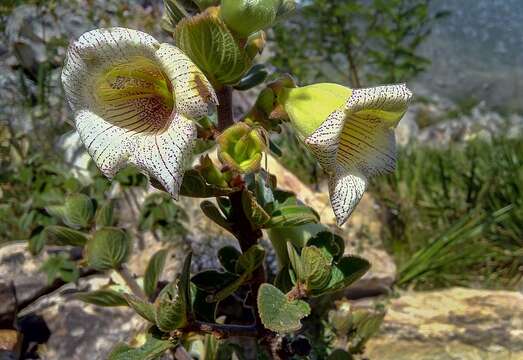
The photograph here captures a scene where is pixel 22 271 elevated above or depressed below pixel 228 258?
below

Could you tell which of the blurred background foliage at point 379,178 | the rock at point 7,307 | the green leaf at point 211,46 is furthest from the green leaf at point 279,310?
the rock at point 7,307

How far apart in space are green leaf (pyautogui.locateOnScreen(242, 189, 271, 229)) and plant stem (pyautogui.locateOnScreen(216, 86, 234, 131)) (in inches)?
4.7

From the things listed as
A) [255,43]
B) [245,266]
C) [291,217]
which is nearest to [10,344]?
[245,266]

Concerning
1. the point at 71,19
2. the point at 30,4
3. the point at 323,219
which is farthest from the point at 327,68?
the point at 323,219

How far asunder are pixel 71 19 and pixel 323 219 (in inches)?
118

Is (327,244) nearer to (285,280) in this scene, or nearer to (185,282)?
(285,280)

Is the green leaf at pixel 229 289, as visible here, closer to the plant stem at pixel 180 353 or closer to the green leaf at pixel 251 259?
the green leaf at pixel 251 259

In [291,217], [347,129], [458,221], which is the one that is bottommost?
[458,221]

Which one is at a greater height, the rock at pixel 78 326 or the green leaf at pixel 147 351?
the green leaf at pixel 147 351

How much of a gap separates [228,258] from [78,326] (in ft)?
2.78

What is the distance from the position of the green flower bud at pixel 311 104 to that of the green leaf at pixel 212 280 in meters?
0.33

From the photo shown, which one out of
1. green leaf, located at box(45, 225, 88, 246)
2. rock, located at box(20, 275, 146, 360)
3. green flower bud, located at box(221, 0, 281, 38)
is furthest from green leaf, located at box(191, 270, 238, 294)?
rock, located at box(20, 275, 146, 360)

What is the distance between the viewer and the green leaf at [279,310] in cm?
95

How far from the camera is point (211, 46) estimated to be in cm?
92
